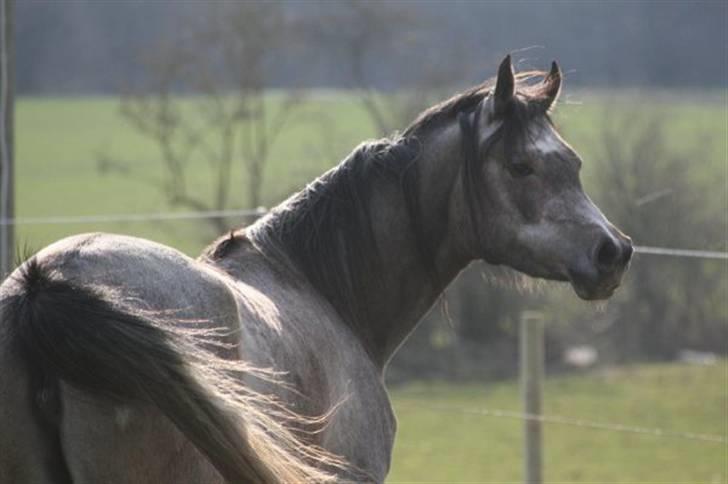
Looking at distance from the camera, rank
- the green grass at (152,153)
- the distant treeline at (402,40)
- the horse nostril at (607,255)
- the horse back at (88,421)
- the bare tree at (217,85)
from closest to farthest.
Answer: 1. the horse back at (88,421)
2. the horse nostril at (607,255)
3. the distant treeline at (402,40)
4. the green grass at (152,153)
5. the bare tree at (217,85)

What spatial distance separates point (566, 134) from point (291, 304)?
5.48m

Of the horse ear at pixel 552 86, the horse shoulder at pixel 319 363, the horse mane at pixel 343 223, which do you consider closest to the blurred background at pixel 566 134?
the horse ear at pixel 552 86

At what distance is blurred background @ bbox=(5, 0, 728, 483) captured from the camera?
408 inches

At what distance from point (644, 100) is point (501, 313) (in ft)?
9.67

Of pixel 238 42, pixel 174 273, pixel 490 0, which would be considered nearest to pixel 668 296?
pixel 490 0

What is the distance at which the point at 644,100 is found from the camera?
572 inches

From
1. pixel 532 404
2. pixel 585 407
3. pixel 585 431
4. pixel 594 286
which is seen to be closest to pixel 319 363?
pixel 594 286

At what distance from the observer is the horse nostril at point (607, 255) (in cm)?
391

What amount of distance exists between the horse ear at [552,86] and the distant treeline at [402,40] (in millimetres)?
5280

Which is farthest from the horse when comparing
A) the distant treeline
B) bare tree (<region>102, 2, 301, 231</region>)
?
bare tree (<region>102, 2, 301, 231</region>)

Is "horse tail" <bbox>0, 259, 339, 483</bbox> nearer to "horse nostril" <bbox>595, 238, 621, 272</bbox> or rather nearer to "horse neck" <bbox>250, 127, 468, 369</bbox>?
"horse neck" <bbox>250, 127, 468, 369</bbox>

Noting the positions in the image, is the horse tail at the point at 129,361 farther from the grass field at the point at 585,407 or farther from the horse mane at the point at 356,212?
the grass field at the point at 585,407

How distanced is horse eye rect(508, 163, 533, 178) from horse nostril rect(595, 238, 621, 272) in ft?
1.04

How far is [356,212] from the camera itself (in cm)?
413
